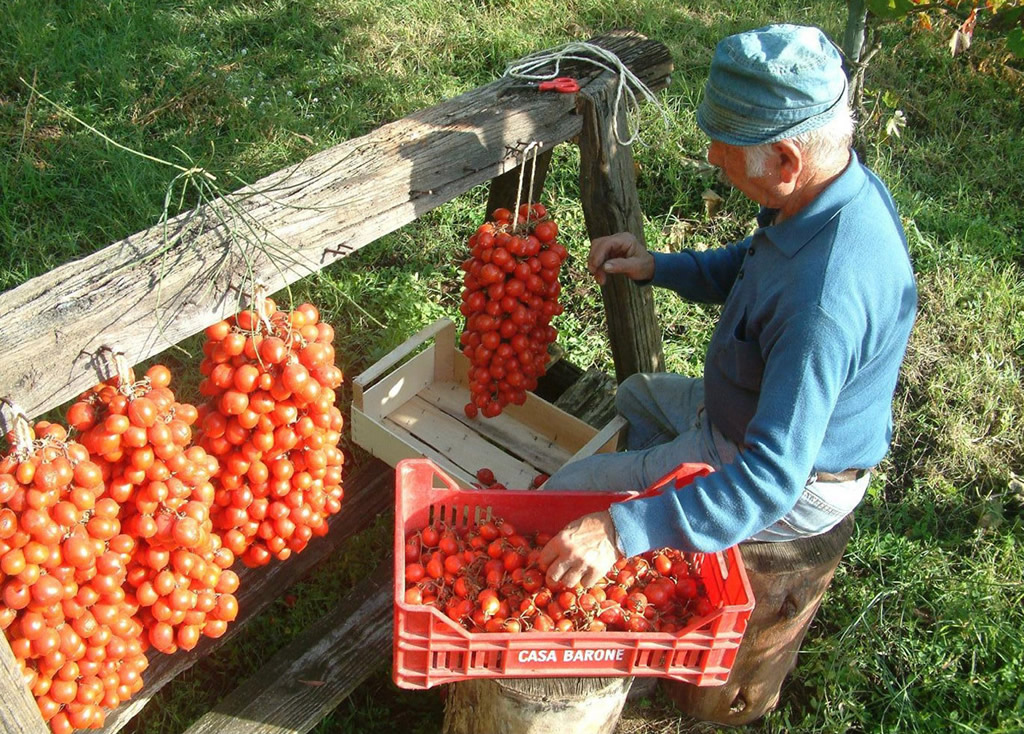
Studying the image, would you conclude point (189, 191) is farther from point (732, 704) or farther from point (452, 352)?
point (732, 704)

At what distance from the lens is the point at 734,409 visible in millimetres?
2559

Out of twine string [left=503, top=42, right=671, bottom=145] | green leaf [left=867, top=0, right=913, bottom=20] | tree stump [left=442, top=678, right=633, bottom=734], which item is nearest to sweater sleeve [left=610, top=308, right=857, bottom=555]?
tree stump [left=442, top=678, right=633, bottom=734]

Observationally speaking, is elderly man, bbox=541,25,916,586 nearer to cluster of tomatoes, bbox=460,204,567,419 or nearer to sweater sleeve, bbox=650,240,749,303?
sweater sleeve, bbox=650,240,749,303

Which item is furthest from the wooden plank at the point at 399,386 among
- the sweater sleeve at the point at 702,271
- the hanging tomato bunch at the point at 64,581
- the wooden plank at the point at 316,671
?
the hanging tomato bunch at the point at 64,581

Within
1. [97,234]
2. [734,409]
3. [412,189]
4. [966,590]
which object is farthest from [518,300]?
[97,234]

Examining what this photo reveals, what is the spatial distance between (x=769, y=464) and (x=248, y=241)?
49.7 inches

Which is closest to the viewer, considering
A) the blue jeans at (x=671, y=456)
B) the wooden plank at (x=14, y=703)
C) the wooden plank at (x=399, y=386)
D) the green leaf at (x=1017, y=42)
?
the wooden plank at (x=14, y=703)

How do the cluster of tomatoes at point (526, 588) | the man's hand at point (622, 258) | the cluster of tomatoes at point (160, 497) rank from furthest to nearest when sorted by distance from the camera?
the man's hand at point (622, 258)
the cluster of tomatoes at point (526, 588)
the cluster of tomatoes at point (160, 497)

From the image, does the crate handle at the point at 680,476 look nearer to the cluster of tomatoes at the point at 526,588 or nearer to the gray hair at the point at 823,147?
the cluster of tomatoes at the point at 526,588

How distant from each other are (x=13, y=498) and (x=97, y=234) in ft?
8.89

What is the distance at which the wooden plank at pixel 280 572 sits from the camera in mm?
2582

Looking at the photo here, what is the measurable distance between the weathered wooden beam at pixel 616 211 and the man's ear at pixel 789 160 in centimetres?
87

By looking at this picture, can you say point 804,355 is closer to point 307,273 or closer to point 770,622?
point 770,622

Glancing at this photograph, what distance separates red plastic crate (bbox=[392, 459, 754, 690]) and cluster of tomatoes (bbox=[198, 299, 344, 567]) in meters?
0.24
